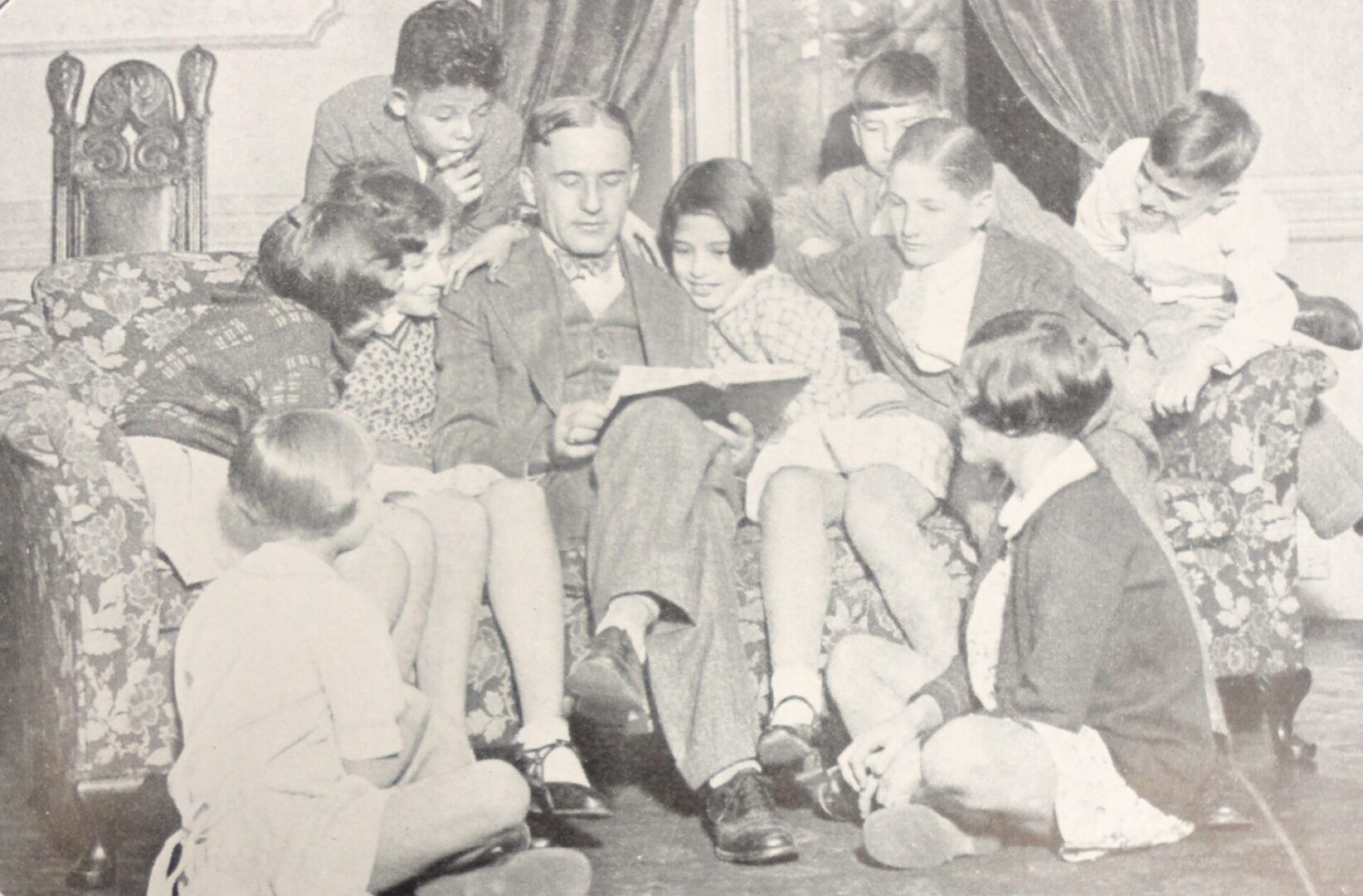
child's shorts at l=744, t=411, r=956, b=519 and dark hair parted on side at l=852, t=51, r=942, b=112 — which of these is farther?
dark hair parted on side at l=852, t=51, r=942, b=112

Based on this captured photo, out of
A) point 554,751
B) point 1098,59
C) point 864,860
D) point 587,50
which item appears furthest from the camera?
point 587,50

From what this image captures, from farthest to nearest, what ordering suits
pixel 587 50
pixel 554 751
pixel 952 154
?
1. pixel 587 50
2. pixel 952 154
3. pixel 554 751

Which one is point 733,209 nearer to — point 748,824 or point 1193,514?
point 1193,514

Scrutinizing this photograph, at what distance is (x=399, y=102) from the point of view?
A: 281 centimetres

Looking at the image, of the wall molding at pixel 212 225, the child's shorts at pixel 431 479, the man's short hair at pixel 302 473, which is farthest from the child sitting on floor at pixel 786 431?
the wall molding at pixel 212 225

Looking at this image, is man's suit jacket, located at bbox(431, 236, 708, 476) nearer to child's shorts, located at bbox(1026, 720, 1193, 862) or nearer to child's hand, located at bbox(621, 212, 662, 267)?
child's hand, located at bbox(621, 212, 662, 267)

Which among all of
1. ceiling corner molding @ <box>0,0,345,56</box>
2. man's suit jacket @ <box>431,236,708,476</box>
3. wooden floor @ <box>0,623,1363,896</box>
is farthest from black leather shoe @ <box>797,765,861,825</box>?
ceiling corner molding @ <box>0,0,345,56</box>

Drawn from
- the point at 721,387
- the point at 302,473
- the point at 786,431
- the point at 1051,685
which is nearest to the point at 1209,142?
the point at 786,431

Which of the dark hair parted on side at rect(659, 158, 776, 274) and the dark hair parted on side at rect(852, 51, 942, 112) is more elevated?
the dark hair parted on side at rect(852, 51, 942, 112)

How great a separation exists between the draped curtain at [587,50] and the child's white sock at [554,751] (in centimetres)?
145

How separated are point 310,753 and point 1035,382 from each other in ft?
3.68

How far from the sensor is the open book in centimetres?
228

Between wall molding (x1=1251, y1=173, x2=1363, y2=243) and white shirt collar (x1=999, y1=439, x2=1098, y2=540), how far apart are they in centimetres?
100

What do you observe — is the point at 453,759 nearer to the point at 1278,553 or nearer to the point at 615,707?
the point at 615,707
